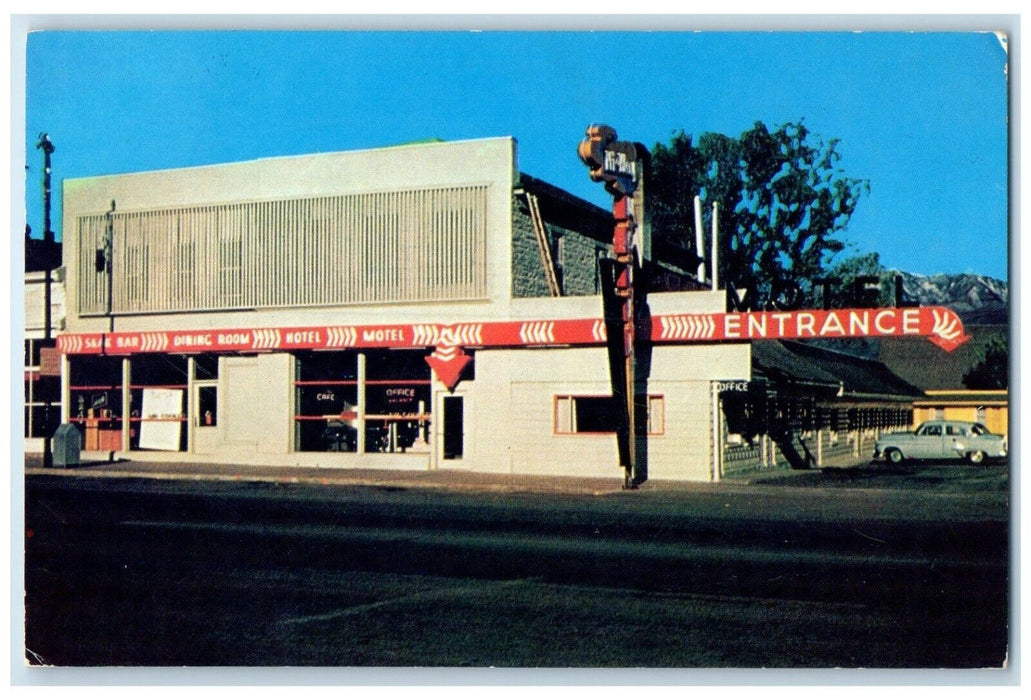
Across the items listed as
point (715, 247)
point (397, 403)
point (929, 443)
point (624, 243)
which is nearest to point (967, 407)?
point (929, 443)

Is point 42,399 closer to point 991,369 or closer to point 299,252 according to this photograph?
point 299,252

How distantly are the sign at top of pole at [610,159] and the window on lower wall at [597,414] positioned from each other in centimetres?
476

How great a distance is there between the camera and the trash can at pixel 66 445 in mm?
24844

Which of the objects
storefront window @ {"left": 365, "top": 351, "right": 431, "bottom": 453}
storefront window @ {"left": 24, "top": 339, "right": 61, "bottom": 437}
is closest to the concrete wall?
storefront window @ {"left": 365, "top": 351, "right": 431, "bottom": 453}

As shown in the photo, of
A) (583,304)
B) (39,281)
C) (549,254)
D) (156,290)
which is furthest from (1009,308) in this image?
(39,281)

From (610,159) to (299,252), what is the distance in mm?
8511

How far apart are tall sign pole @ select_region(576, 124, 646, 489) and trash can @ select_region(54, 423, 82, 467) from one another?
12688mm

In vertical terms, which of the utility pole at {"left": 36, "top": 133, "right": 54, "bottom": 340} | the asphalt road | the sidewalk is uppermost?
the utility pole at {"left": 36, "top": 133, "right": 54, "bottom": 340}

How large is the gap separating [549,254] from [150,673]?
1908 cm

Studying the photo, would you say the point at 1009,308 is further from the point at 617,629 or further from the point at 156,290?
the point at 156,290

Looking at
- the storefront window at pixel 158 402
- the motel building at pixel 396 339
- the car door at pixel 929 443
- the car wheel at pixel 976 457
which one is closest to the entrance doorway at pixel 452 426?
the motel building at pixel 396 339

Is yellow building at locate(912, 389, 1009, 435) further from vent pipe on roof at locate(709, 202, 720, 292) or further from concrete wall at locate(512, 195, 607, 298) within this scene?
concrete wall at locate(512, 195, 607, 298)

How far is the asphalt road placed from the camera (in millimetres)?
8562

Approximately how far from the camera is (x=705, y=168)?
26125 millimetres
